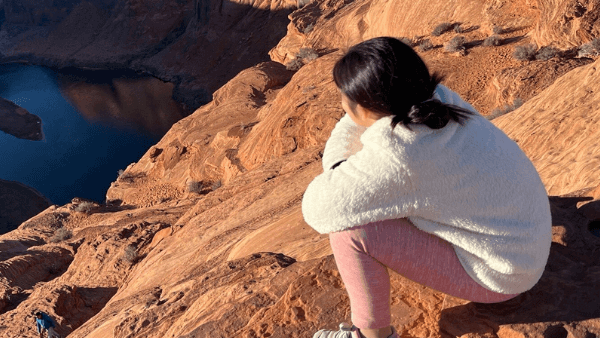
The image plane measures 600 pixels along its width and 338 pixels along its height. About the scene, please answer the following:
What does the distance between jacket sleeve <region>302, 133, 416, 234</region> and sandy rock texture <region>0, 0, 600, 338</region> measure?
0.82m

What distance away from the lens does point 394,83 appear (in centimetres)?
168

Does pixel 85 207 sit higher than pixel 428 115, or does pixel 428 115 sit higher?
pixel 428 115

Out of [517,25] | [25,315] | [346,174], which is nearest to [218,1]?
[517,25]

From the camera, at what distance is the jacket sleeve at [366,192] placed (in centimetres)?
171

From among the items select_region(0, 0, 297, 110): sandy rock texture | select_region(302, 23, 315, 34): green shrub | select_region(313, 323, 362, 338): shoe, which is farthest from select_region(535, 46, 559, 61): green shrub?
select_region(0, 0, 297, 110): sandy rock texture

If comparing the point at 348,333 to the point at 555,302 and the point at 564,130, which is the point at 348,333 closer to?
the point at 555,302

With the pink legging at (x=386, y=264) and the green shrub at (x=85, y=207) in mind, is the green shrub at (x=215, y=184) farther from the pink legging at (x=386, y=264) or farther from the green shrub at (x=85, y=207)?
the pink legging at (x=386, y=264)

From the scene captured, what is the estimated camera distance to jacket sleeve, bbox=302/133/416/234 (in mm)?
1709

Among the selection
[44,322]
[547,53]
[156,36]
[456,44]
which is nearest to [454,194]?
[44,322]

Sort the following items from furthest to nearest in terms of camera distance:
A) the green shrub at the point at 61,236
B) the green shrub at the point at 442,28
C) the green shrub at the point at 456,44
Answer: the green shrub at the point at 61,236 < the green shrub at the point at 442,28 < the green shrub at the point at 456,44

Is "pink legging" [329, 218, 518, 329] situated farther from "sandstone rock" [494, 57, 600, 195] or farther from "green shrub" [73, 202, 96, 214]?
"green shrub" [73, 202, 96, 214]

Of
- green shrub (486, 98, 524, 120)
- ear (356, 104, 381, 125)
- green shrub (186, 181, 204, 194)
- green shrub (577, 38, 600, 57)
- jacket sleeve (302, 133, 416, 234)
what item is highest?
ear (356, 104, 381, 125)

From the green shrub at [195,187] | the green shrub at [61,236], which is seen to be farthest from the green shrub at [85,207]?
the green shrub at [195,187]

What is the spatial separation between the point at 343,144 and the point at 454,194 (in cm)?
51
